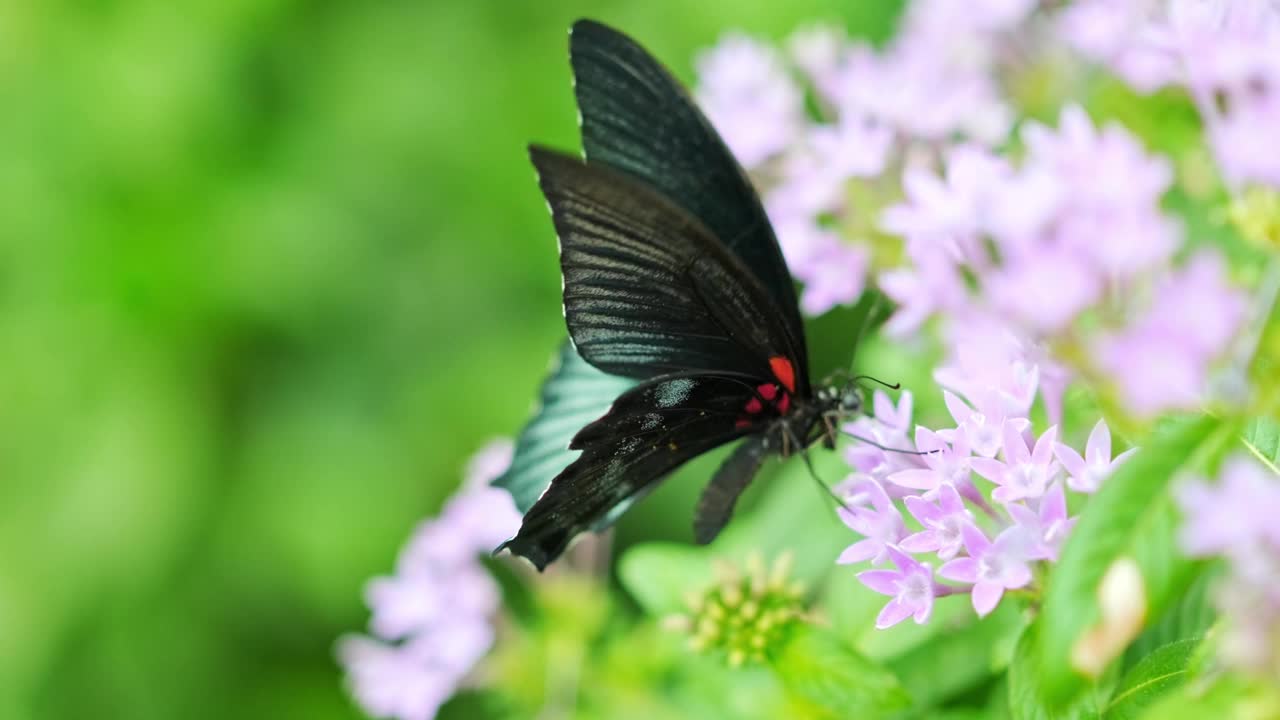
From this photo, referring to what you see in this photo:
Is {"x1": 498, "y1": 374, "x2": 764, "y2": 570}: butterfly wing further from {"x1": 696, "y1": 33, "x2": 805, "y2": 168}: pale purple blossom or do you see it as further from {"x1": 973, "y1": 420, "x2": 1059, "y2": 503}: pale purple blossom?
{"x1": 696, "y1": 33, "x2": 805, "y2": 168}: pale purple blossom

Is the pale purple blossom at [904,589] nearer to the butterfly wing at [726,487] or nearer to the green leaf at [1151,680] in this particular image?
the green leaf at [1151,680]

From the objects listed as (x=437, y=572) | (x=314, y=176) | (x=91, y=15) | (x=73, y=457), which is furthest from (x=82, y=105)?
(x=437, y=572)

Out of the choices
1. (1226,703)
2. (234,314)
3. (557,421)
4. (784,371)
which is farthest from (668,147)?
(234,314)

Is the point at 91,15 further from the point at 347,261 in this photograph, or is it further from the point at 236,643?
the point at 236,643

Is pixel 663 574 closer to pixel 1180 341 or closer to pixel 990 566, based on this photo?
pixel 990 566

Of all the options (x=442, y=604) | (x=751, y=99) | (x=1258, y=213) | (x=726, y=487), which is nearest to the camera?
(x=1258, y=213)

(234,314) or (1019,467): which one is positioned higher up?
(234,314)
